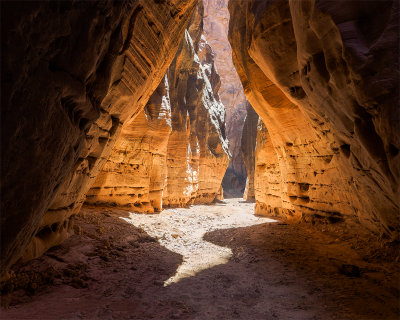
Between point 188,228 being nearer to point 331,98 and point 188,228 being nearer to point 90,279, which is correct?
point 90,279

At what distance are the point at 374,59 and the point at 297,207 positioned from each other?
6221 millimetres

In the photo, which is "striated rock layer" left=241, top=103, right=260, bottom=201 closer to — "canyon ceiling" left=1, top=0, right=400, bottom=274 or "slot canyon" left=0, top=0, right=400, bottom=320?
"canyon ceiling" left=1, top=0, right=400, bottom=274

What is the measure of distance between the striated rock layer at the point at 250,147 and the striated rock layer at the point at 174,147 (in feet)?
9.96

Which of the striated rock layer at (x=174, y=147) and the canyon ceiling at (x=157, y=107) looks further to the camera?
the striated rock layer at (x=174, y=147)

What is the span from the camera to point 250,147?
25453 mm

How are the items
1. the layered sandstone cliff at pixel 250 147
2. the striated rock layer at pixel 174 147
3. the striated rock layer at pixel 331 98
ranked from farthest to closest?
1. the layered sandstone cliff at pixel 250 147
2. the striated rock layer at pixel 174 147
3. the striated rock layer at pixel 331 98

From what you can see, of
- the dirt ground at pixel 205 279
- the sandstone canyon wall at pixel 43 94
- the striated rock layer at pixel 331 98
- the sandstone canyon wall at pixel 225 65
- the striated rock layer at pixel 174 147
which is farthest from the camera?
the sandstone canyon wall at pixel 225 65

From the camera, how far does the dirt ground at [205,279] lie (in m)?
3.04

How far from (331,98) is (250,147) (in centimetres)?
2186

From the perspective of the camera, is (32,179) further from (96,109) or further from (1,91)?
(96,109)

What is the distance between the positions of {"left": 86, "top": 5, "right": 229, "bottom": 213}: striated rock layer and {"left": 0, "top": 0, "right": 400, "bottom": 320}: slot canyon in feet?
1.89

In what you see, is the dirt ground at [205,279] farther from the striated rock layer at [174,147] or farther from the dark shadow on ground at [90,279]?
the striated rock layer at [174,147]

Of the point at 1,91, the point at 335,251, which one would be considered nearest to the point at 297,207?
the point at 335,251

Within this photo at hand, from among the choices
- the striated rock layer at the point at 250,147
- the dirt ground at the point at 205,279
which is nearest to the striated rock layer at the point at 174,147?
the dirt ground at the point at 205,279
